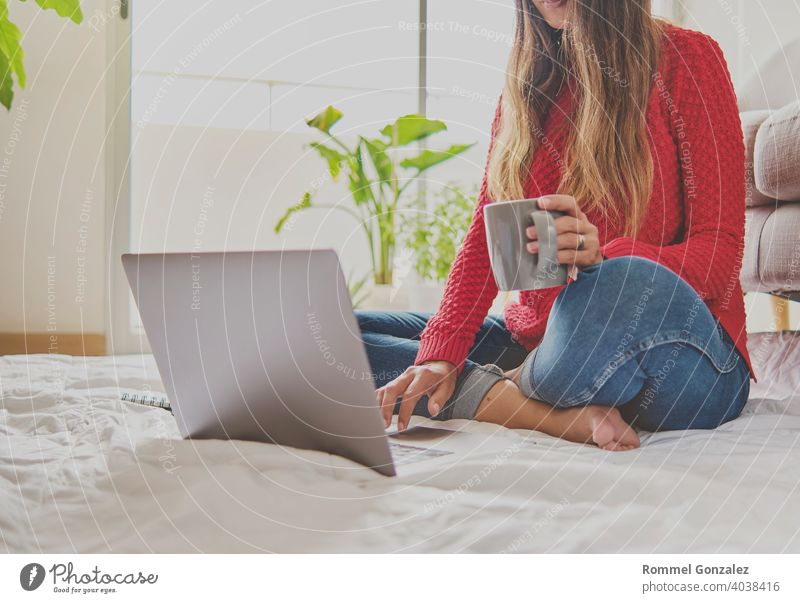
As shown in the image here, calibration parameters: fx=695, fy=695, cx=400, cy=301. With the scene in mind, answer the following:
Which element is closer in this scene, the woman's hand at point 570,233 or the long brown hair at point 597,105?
the woman's hand at point 570,233

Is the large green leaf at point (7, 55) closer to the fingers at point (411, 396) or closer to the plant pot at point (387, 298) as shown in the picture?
the fingers at point (411, 396)

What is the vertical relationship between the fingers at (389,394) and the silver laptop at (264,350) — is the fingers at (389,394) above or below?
below

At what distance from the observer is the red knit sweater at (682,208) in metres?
0.64

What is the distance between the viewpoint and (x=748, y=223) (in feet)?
3.48

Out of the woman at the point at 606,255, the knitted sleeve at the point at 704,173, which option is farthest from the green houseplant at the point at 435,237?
the knitted sleeve at the point at 704,173

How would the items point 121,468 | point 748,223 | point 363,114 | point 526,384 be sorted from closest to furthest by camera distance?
point 121,468, point 526,384, point 748,223, point 363,114

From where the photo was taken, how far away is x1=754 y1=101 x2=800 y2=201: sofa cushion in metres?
0.87

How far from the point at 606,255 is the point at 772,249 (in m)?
0.51

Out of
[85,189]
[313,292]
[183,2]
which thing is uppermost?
[183,2]

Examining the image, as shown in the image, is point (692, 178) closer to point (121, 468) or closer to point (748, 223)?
point (748, 223)

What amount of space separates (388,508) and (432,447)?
0.15m

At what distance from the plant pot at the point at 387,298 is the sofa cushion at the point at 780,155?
39.1 inches

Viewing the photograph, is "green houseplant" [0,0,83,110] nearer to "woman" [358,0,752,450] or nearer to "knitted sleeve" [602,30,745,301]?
"woman" [358,0,752,450]

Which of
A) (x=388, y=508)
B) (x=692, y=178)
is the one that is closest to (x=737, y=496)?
(x=388, y=508)
